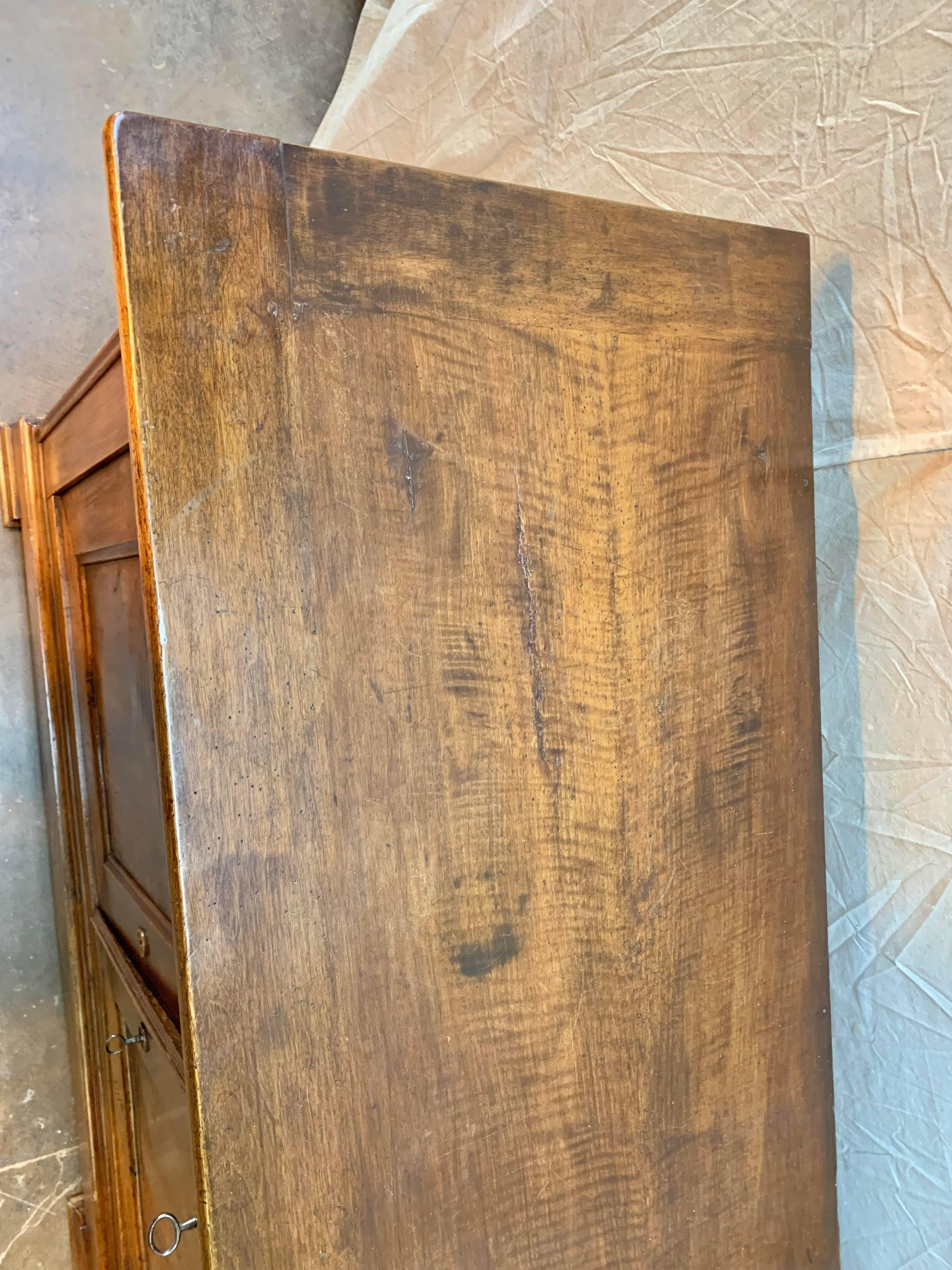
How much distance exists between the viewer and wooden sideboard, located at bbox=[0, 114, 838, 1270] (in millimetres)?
513

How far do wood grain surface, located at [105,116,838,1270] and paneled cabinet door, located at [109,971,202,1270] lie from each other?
189 millimetres

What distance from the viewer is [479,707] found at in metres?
0.59

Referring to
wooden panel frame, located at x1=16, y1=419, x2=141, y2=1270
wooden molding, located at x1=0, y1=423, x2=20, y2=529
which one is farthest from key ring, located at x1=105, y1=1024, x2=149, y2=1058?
wooden molding, located at x1=0, y1=423, x2=20, y2=529

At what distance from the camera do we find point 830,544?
856 millimetres

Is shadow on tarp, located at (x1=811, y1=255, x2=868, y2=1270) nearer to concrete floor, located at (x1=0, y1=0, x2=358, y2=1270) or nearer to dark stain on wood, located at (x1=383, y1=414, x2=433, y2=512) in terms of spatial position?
dark stain on wood, located at (x1=383, y1=414, x2=433, y2=512)

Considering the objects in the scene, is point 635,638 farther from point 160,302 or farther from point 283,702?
point 160,302

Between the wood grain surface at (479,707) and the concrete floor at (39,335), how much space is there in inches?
38.7

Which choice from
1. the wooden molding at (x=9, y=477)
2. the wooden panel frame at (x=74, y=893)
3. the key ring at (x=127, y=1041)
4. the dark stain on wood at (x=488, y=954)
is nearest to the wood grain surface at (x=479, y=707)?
the dark stain on wood at (x=488, y=954)

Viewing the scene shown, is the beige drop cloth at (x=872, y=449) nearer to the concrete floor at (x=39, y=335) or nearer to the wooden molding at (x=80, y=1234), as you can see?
the concrete floor at (x=39, y=335)

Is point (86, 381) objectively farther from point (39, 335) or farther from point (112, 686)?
point (39, 335)

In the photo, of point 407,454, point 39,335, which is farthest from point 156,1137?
point 39,335

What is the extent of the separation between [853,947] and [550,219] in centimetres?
70

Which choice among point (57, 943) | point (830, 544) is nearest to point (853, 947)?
point (830, 544)

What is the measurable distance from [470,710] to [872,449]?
471 millimetres
